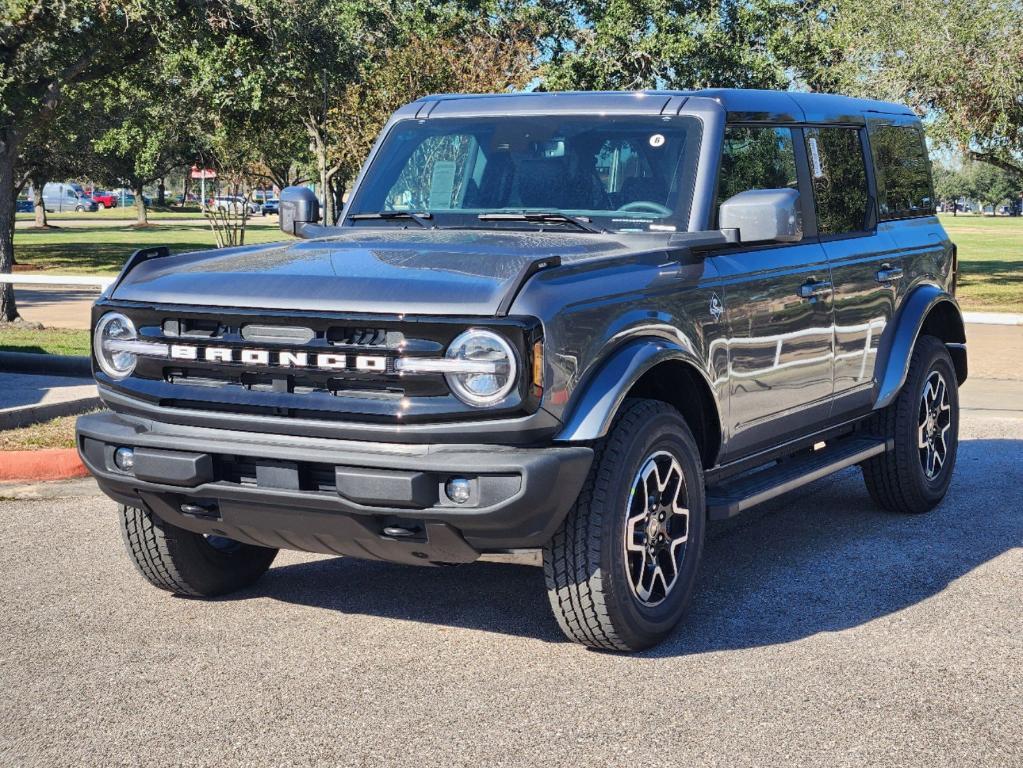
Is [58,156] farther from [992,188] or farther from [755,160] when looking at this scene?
[992,188]

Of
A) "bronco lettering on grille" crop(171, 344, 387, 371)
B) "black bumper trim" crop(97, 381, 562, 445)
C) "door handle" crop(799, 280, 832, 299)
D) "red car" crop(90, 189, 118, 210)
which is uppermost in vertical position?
"door handle" crop(799, 280, 832, 299)

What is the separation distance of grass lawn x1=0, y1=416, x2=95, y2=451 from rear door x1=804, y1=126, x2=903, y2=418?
15.1 feet

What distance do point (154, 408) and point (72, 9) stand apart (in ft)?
48.8

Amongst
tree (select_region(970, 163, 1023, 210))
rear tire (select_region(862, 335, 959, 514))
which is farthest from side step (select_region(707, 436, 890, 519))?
tree (select_region(970, 163, 1023, 210))

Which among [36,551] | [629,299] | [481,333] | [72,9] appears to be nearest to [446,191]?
[629,299]

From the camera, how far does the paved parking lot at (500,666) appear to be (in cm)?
412

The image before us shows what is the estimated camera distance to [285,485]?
4.54 m

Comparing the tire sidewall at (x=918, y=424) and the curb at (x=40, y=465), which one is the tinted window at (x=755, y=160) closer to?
the tire sidewall at (x=918, y=424)

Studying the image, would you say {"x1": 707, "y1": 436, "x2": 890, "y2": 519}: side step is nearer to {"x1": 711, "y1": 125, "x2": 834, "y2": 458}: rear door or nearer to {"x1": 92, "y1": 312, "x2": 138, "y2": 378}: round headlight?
{"x1": 711, "y1": 125, "x2": 834, "y2": 458}: rear door

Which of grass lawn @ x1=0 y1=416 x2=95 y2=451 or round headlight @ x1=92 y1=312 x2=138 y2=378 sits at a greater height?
round headlight @ x1=92 y1=312 x2=138 y2=378

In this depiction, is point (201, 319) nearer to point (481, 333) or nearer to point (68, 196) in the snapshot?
point (481, 333)

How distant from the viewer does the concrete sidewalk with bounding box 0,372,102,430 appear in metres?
9.37

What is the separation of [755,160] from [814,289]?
2.07 ft

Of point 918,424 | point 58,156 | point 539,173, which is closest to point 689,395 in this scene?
point 539,173
